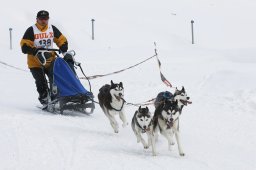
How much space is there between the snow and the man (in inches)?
21.0

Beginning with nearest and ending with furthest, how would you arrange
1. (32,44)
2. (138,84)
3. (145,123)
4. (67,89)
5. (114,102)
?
1. (145,123)
2. (114,102)
3. (67,89)
4. (32,44)
5. (138,84)

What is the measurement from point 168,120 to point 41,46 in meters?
3.05

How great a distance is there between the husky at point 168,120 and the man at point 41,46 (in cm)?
253

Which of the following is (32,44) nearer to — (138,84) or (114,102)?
(114,102)

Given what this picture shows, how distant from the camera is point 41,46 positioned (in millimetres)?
8508

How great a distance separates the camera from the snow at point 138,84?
586 centimetres

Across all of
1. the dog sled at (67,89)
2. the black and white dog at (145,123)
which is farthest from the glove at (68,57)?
the black and white dog at (145,123)

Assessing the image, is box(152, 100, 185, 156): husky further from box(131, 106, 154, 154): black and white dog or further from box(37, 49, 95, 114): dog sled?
box(37, 49, 95, 114): dog sled

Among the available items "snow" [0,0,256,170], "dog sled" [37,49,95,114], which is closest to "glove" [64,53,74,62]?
"dog sled" [37,49,95,114]

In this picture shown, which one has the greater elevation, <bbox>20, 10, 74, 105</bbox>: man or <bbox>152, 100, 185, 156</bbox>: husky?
<bbox>20, 10, 74, 105</bbox>: man

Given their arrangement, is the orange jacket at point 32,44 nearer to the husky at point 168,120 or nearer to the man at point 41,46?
the man at point 41,46

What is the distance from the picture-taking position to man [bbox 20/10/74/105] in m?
8.35

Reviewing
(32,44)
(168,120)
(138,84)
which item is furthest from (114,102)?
(138,84)

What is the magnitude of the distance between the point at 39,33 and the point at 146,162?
3537 mm
